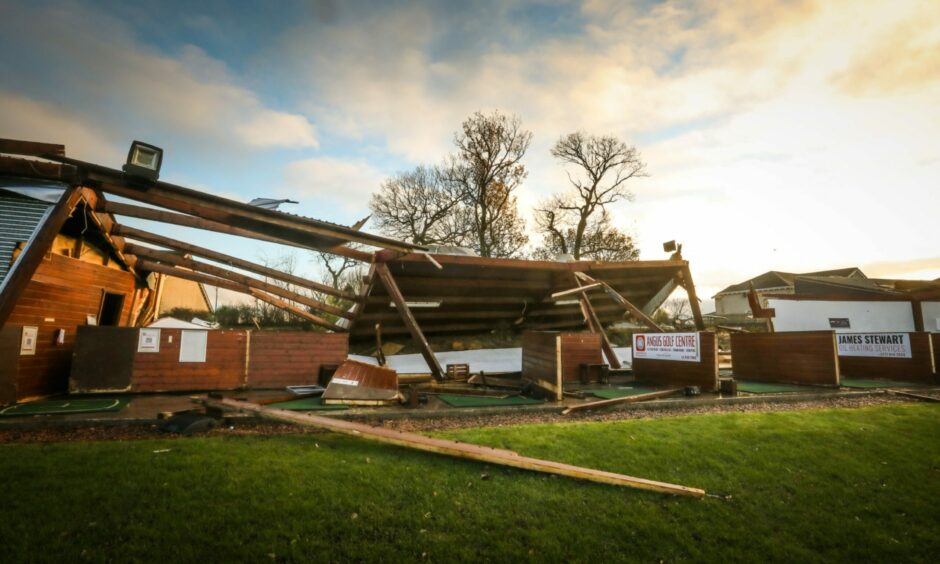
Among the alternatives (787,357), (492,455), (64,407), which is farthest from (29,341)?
(787,357)

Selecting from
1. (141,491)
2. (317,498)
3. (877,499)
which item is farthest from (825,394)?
(141,491)

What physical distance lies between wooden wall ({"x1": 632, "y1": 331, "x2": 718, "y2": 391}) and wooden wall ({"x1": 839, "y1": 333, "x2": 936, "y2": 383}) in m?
7.43

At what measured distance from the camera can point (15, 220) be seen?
7.35 m

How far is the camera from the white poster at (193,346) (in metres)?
9.21

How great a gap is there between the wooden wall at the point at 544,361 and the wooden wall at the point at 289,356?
484cm

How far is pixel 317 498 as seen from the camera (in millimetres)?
3730

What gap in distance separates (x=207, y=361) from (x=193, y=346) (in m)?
0.44

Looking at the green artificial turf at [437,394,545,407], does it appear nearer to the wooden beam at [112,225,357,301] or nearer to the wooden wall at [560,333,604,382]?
the wooden wall at [560,333,604,382]

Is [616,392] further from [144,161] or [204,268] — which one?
[144,161]

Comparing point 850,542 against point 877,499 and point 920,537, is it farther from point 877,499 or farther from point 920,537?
point 877,499

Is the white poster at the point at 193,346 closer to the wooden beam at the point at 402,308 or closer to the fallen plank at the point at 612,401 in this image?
the wooden beam at the point at 402,308

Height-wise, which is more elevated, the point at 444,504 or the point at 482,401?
the point at 482,401

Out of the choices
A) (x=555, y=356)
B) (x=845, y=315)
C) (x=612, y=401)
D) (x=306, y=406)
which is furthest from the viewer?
(x=845, y=315)

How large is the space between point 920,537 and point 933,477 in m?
1.91
